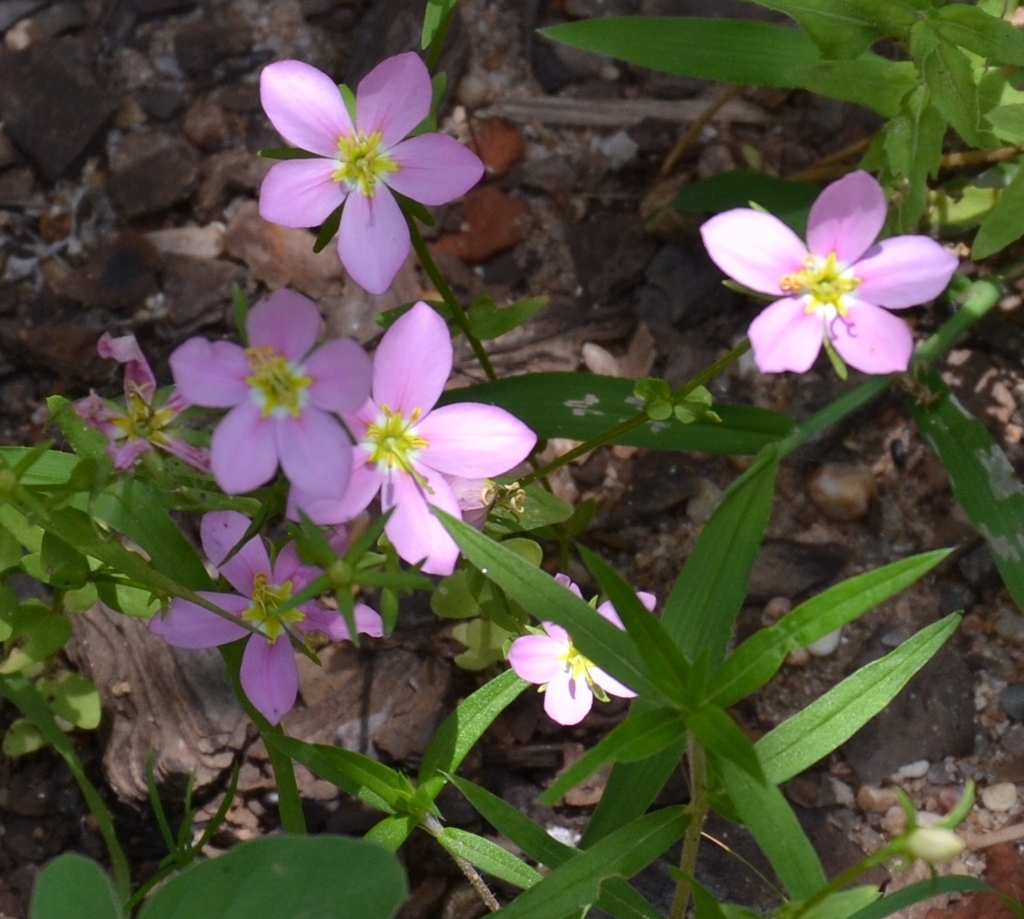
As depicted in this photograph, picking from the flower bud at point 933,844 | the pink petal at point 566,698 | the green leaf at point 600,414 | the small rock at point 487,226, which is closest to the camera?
the flower bud at point 933,844

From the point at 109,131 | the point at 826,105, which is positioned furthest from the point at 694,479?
the point at 109,131

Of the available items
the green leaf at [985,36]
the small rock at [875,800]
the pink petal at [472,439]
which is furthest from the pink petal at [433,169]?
the small rock at [875,800]

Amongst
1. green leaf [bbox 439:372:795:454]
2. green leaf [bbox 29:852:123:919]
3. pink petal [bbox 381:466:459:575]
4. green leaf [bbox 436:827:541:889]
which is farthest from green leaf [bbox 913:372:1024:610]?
green leaf [bbox 29:852:123:919]

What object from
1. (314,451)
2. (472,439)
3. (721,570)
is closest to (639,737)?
(721,570)

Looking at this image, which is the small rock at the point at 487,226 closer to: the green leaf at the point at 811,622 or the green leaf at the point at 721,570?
the green leaf at the point at 721,570

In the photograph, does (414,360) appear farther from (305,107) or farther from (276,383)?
(305,107)
